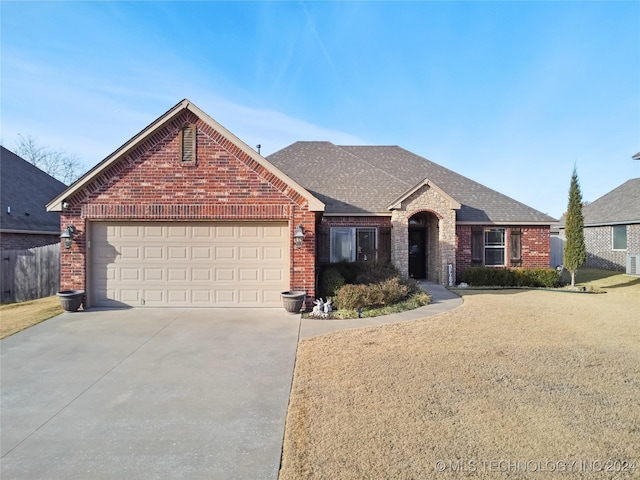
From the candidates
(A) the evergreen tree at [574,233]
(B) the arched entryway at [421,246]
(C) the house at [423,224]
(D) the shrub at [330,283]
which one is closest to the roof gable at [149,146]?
(D) the shrub at [330,283]

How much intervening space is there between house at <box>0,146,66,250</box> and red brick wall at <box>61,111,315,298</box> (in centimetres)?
699

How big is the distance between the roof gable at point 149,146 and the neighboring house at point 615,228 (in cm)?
1949

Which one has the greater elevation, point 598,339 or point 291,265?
point 291,265

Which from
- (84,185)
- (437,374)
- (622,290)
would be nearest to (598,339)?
(437,374)

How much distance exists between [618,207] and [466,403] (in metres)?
24.9

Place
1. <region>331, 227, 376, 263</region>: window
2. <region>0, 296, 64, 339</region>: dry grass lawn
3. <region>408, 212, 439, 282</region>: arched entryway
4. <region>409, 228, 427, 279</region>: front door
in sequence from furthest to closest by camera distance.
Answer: <region>409, 228, 427, 279</region>: front door → <region>408, 212, 439, 282</region>: arched entryway → <region>331, 227, 376, 263</region>: window → <region>0, 296, 64, 339</region>: dry grass lawn

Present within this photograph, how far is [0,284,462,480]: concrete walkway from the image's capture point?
135 inches

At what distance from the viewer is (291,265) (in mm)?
9781

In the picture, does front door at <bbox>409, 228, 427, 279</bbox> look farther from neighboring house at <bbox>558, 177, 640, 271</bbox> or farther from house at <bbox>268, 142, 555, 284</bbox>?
neighboring house at <bbox>558, 177, 640, 271</bbox>

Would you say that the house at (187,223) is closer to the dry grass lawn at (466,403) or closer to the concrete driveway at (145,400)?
the concrete driveway at (145,400)

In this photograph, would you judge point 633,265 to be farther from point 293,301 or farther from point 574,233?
point 293,301

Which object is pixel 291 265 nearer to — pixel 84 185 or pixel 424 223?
pixel 84 185

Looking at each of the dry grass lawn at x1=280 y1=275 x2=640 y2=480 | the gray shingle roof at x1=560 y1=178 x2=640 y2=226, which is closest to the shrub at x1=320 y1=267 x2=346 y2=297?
the dry grass lawn at x1=280 y1=275 x2=640 y2=480

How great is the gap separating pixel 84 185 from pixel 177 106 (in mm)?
3381
